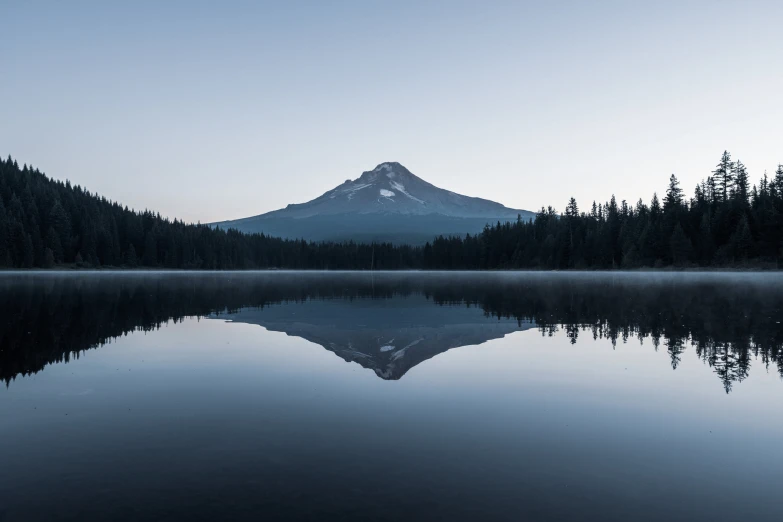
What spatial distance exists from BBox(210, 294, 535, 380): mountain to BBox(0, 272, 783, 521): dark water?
0.32 m

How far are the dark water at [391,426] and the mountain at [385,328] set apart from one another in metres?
0.32

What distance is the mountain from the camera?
69.8 feet

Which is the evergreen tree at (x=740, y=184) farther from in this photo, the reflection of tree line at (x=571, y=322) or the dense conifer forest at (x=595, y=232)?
the reflection of tree line at (x=571, y=322)

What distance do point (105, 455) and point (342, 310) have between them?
101 ft

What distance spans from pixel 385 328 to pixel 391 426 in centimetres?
1761

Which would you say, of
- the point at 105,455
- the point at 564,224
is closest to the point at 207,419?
the point at 105,455

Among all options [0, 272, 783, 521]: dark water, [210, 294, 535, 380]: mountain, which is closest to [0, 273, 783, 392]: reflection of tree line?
[0, 272, 783, 521]: dark water

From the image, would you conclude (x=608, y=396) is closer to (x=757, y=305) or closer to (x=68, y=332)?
(x=68, y=332)

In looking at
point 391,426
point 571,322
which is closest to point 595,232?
point 571,322

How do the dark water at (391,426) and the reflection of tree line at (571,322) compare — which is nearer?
the dark water at (391,426)

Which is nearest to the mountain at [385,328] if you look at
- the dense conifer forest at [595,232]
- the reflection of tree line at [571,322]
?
the reflection of tree line at [571,322]

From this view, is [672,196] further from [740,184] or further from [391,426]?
[391,426]

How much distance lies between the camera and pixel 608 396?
1476 centimetres

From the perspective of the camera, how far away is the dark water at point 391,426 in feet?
26.5
